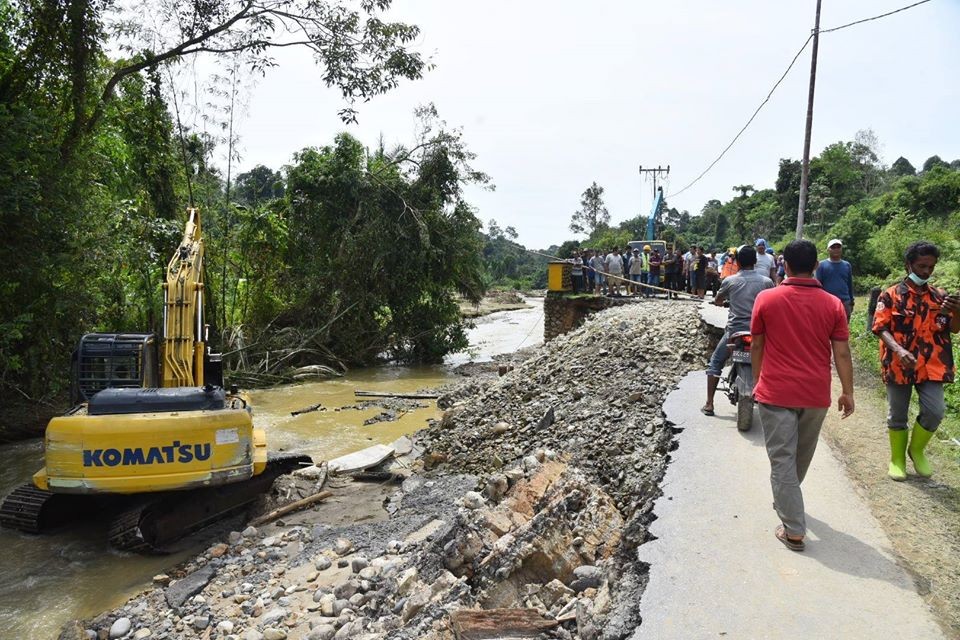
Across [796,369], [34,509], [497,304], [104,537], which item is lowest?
[104,537]

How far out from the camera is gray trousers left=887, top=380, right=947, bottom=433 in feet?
15.6

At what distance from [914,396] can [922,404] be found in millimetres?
3472

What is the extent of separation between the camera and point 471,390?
43.0 ft

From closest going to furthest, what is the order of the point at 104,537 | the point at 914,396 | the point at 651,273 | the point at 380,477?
the point at 104,537
the point at 914,396
the point at 380,477
the point at 651,273

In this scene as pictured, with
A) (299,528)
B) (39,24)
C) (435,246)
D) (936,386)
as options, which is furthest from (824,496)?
(435,246)

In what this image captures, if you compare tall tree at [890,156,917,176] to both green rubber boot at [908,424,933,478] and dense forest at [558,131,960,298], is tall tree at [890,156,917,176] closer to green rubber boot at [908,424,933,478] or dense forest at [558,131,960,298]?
dense forest at [558,131,960,298]

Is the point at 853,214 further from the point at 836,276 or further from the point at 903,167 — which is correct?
the point at 903,167

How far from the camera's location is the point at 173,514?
676 centimetres

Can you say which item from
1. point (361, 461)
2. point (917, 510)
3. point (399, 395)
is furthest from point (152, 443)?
point (399, 395)

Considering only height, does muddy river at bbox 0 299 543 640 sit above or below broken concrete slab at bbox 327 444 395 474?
below

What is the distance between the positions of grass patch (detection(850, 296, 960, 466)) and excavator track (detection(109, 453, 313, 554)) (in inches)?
286

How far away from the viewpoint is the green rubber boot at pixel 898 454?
493 cm

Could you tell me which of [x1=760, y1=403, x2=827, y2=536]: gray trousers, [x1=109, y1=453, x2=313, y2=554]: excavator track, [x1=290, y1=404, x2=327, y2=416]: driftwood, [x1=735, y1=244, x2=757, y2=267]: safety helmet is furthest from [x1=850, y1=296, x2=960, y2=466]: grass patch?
[x1=290, y1=404, x2=327, y2=416]: driftwood

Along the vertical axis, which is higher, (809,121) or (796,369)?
(809,121)
